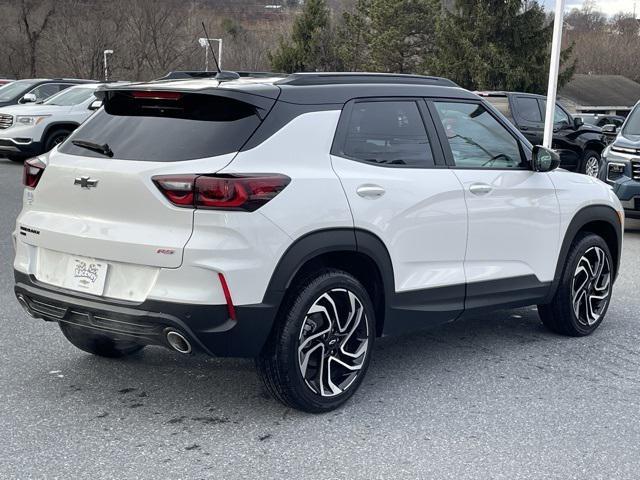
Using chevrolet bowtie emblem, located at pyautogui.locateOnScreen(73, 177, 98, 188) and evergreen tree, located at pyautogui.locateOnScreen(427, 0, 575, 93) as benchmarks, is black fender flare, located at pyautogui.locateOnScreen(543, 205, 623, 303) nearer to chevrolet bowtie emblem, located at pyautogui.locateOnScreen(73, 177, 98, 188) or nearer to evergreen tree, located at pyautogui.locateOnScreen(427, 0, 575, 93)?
chevrolet bowtie emblem, located at pyautogui.locateOnScreen(73, 177, 98, 188)

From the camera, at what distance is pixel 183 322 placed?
4141 mm

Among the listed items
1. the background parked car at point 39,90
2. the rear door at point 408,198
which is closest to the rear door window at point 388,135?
the rear door at point 408,198

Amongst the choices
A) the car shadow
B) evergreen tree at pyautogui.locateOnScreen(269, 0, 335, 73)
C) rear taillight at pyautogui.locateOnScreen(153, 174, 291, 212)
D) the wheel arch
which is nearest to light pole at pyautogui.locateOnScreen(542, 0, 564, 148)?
the car shadow

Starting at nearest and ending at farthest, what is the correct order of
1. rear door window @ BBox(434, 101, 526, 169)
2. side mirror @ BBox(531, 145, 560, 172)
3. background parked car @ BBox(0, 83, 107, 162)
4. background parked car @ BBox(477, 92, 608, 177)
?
rear door window @ BBox(434, 101, 526, 169) → side mirror @ BBox(531, 145, 560, 172) → background parked car @ BBox(477, 92, 608, 177) → background parked car @ BBox(0, 83, 107, 162)

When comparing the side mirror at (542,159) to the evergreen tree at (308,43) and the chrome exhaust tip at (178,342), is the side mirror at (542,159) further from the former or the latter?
the evergreen tree at (308,43)

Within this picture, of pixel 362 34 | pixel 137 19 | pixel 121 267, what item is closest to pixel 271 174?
pixel 121 267

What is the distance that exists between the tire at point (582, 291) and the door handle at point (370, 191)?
201cm

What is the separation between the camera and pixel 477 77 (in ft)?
149

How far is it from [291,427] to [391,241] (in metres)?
1.12

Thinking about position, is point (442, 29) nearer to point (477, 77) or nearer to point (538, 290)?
point (477, 77)

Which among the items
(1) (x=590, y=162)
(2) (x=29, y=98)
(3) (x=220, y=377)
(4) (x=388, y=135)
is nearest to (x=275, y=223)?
(4) (x=388, y=135)

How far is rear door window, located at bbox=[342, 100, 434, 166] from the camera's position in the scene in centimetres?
481

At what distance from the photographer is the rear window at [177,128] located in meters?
4.32

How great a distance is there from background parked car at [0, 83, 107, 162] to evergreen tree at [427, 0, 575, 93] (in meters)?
29.6
